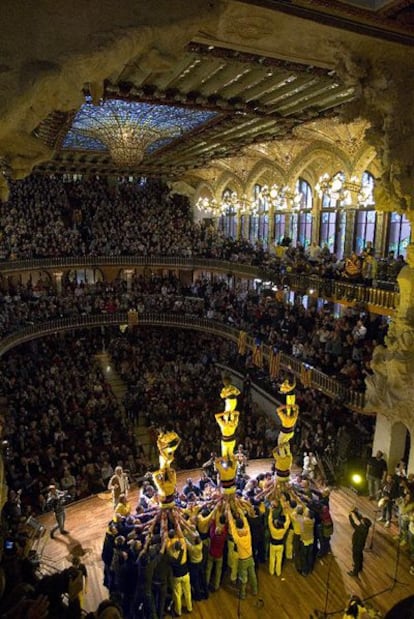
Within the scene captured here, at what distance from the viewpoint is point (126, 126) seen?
1504 centimetres

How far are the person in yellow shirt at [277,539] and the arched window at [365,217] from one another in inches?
487

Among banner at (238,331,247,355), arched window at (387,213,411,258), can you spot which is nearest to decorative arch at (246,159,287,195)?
arched window at (387,213,411,258)

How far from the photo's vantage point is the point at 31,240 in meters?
24.2

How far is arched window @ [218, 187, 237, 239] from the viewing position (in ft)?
101

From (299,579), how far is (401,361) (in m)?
4.86

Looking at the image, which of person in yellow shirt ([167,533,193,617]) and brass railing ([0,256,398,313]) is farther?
brass railing ([0,256,398,313])

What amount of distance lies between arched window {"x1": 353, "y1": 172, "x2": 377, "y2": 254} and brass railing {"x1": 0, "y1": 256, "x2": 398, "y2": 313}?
10.3 ft

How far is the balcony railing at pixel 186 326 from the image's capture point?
1285 cm

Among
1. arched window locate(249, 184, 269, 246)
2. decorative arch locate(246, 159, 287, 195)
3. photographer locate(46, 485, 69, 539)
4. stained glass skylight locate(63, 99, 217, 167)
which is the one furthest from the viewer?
arched window locate(249, 184, 269, 246)

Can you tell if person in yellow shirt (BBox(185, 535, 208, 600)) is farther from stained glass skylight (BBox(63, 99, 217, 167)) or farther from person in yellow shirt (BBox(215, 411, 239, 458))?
stained glass skylight (BBox(63, 99, 217, 167))

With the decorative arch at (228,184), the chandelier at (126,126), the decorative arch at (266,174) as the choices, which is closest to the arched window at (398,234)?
the decorative arch at (266,174)

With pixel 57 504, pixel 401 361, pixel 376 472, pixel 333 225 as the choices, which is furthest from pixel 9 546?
pixel 333 225

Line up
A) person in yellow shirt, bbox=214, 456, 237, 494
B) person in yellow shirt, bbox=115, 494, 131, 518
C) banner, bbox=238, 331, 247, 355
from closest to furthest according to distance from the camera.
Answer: person in yellow shirt, bbox=115, 494, 131, 518
person in yellow shirt, bbox=214, 456, 237, 494
banner, bbox=238, 331, 247, 355

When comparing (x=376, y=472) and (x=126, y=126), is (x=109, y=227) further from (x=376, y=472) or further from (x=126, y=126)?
(x=376, y=472)
